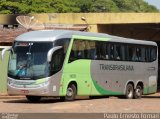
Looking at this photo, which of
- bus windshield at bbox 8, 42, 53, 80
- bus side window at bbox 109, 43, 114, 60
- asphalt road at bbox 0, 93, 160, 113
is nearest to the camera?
asphalt road at bbox 0, 93, 160, 113

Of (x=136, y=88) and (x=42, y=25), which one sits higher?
(x=42, y=25)

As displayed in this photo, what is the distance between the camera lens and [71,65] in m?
23.1

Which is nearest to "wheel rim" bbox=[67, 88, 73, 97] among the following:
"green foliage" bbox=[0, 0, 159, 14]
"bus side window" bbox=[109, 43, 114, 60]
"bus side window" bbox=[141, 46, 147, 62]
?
"bus side window" bbox=[109, 43, 114, 60]

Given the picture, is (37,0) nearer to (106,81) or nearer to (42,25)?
(42,25)

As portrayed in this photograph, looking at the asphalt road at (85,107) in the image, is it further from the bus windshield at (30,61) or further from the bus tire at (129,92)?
the bus tire at (129,92)

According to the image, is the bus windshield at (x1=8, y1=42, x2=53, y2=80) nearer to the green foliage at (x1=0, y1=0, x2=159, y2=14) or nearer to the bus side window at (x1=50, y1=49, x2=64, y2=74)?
the bus side window at (x1=50, y1=49, x2=64, y2=74)

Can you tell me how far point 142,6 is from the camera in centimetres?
10856

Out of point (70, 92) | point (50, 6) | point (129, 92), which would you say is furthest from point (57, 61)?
point (50, 6)

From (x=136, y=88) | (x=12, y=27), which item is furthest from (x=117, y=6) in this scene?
(x=136, y=88)

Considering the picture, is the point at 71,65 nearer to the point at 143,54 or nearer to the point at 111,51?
the point at 111,51

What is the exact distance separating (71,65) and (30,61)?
1.93 metres

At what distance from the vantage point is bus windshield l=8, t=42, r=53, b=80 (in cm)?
2201

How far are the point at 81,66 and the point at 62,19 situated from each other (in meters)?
13.2

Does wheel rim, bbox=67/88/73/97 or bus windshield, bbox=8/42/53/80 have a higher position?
bus windshield, bbox=8/42/53/80
